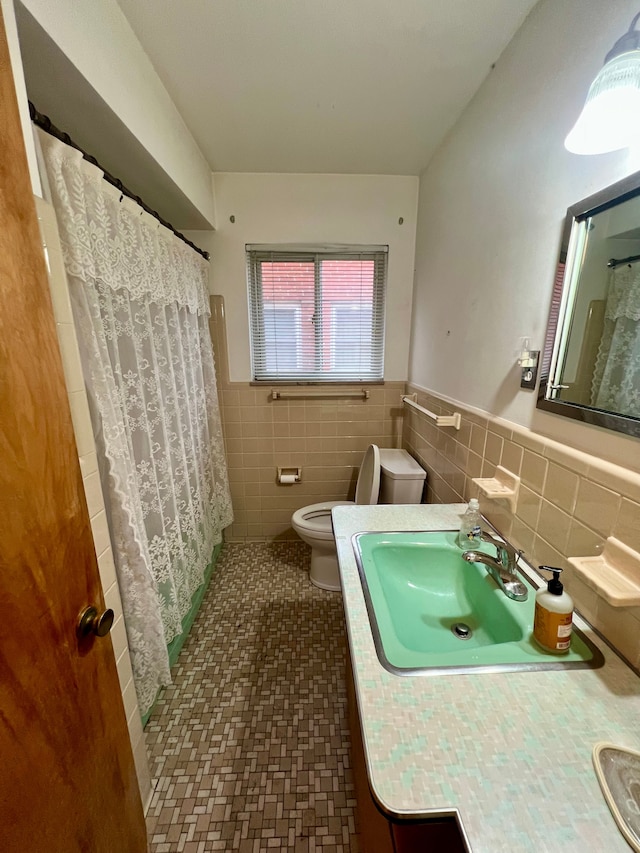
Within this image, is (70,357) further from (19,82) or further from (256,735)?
(256,735)

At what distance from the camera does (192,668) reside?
57.9 inches

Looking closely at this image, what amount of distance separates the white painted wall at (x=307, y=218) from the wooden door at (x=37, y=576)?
160cm

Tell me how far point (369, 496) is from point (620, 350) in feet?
4.29

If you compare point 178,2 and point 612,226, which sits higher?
point 178,2

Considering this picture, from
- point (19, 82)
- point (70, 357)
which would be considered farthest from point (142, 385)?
point (19, 82)

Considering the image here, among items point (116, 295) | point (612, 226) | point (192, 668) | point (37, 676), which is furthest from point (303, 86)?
point (192, 668)

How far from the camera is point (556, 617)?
2.10 ft

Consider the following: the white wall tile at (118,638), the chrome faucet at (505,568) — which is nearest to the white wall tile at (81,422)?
the white wall tile at (118,638)

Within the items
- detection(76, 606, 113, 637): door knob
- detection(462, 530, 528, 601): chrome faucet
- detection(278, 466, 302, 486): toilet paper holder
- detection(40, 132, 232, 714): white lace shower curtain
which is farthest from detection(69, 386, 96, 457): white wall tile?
detection(278, 466, 302, 486): toilet paper holder

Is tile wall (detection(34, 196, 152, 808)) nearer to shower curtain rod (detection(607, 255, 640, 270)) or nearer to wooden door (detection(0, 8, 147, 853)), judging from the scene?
wooden door (detection(0, 8, 147, 853))

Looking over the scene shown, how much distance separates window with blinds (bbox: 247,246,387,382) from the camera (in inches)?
81.0

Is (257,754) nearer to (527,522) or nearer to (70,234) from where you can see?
(527,522)

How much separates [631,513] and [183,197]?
1.95 metres

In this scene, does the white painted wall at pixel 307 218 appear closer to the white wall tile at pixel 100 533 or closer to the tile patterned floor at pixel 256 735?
the white wall tile at pixel 100 533
